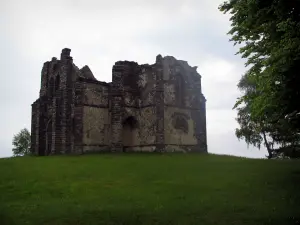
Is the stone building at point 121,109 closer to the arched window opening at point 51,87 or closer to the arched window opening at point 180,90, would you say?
the arched window opening at point 180,90

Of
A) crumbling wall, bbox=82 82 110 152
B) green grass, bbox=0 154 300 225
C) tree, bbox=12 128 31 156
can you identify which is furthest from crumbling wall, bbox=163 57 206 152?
tree, bbox=12 128 31 156

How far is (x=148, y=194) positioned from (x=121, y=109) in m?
24.7

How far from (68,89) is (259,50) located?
1129 inches

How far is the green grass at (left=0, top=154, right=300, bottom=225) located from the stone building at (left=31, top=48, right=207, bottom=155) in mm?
12953

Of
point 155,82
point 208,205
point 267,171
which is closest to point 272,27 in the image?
point 208,205

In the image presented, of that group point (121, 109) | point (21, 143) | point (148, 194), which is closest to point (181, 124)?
point (121, 109)

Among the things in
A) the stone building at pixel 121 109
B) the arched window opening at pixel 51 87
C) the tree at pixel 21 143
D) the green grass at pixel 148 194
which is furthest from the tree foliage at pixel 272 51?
the tree at pixel 21 143

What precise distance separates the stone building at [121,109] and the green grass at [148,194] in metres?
13.0

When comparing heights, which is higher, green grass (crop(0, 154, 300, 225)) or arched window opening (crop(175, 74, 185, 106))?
arched window opening (crop(175, 74, 185, 106))

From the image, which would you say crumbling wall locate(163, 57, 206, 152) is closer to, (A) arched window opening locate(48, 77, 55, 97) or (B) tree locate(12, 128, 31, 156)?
(A) arched window opening locate(48, 77, 55, 97)

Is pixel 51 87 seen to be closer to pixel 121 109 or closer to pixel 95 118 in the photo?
pixel 95 118

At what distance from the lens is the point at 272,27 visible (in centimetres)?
1380

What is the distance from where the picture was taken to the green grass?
1345cm

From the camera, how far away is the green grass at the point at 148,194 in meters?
13.5
